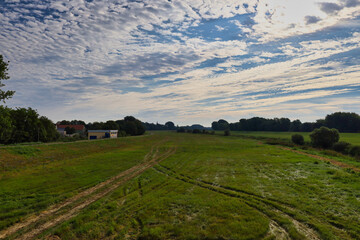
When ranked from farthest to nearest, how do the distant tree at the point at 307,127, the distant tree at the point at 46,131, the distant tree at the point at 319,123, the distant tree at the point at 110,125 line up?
the distant tree at the point at 307,127 < the distant tree at the point at 319,123 < the distant tree at the point at 110,125 < the distant tree at the point at 46,131

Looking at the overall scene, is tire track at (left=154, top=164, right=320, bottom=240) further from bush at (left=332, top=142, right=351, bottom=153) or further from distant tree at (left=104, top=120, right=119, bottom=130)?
distant tree at (left=104, top=120, right=119, bottom=130)

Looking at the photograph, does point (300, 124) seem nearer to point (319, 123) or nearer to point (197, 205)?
point (319, 123)

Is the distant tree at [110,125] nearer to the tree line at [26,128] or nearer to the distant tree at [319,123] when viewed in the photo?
the tree line at [26,128]

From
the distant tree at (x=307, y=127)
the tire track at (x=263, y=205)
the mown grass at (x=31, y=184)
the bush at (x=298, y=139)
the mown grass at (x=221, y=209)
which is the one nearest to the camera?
A: the mown grass at (x=221, y=209)

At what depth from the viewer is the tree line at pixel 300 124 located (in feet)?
380

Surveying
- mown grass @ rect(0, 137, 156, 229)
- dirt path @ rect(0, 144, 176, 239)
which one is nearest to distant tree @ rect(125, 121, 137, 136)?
mown grass @ rect(0, 137, 156, 229)

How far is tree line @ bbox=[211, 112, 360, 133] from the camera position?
115800mm

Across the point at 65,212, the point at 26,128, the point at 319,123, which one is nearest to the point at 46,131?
the point at 26,128

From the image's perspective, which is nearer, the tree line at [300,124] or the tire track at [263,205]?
the tire track at [263,205]

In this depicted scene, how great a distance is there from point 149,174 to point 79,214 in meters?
10.3

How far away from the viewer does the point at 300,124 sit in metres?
148

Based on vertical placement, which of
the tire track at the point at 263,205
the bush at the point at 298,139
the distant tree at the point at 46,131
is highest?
the distant tree at the point at 46,131

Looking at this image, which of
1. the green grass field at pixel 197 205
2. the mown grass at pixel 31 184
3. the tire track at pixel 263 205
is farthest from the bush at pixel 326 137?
the mown grass at pixel 31 184

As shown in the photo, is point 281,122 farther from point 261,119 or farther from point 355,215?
point 355,215
